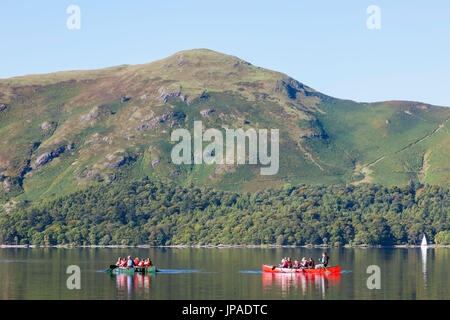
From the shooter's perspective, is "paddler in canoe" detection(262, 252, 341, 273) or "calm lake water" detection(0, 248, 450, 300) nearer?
"calm lake water" detection(0, 248, 450, 300)

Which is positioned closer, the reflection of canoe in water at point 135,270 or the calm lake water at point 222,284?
the calm lake water at point 222,284

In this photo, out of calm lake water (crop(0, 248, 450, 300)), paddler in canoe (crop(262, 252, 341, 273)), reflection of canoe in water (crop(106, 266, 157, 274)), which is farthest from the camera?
reflection of canoe in water (crop(106, 266, 157, 274))

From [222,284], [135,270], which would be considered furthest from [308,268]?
[135,270]

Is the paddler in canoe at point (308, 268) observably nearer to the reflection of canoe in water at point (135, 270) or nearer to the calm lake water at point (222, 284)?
the calm lake water at point (222, 284)

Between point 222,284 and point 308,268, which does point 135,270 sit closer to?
point 222,284

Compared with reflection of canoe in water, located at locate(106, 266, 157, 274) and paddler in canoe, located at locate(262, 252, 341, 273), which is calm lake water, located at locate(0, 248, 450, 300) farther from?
reflection of canoe in water, located at locate(106, 266, 157, 274)

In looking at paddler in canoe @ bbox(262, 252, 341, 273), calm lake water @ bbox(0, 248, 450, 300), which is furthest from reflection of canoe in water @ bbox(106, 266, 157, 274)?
paddler in canoe @ bbox(262, 252, 341, 273)

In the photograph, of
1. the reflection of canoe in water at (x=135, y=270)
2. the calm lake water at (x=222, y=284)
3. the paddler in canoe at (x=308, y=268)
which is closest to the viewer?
the calm lake water at (x=222, y=284)

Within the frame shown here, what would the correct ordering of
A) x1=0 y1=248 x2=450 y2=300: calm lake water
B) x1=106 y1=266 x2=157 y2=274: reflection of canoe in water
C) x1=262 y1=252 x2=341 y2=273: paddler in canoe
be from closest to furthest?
x1=0 y1=248 x2=450 y2=300: calm lake water → x1=262 y1=252 x2=341 y2=273: paddler in canoe → x1=106 y1=266 x2=157 y2=274: reflection of canoe in water

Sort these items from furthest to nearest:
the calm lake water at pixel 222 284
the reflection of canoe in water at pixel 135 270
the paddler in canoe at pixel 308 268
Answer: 1. the reflection of canoe in water at pixel 135 270
2. the paddler in canoe at pixel 308 268
3. the calm lake water at pixel 222 284

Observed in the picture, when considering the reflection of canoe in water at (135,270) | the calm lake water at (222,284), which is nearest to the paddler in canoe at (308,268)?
the calm lake water at (222,284)
